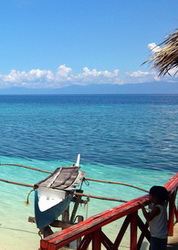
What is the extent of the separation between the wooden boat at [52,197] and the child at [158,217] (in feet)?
8.28

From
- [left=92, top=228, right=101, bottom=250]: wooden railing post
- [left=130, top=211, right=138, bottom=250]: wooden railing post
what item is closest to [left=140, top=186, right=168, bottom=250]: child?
[left=130, top=211, right=138, bottom=250]: wooden railing post

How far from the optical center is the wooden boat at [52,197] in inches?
232

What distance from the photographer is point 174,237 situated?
16.7 feet

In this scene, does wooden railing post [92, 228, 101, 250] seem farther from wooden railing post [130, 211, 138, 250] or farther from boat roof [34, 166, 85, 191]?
boat roof [34, 166, 85, 191]

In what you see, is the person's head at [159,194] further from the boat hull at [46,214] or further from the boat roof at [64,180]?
the boat roof at [64,180]

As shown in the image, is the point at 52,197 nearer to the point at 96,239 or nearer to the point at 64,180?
the point at 64,180

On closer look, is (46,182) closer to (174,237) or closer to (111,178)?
(174,237)

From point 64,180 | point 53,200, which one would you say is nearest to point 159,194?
point 53,200

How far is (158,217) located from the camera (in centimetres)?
381

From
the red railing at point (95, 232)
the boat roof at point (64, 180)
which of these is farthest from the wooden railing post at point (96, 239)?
the boat roof at point (64, 180)

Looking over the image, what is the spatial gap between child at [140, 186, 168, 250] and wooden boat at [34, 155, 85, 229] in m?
2.52

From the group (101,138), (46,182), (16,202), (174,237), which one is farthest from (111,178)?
(101,138)

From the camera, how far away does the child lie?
3777 mm

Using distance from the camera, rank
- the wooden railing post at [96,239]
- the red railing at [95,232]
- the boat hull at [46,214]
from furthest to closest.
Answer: the boat hull at [46,214]
the wooden railing post at [96,239]
the red railing at [95,232]
